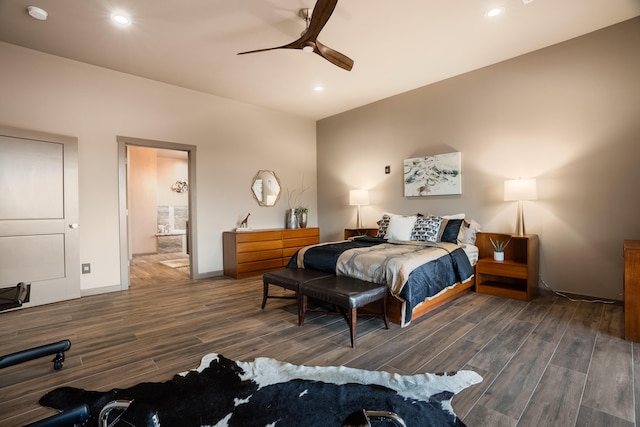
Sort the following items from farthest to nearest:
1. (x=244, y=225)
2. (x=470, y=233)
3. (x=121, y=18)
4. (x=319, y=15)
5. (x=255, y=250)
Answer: (x=244, y=225) < (x=255, y=250) < (x=470, y=233) < (x=121, y=18) < (x=319, y=15)

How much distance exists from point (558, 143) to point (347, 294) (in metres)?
3.21

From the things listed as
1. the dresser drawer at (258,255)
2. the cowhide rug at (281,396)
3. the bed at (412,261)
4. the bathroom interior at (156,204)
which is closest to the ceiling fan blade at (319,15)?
the bed at (412,261)

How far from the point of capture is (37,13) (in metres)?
2.85

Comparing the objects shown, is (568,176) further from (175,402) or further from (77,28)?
(77,28)

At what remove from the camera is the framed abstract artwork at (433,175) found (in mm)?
4480

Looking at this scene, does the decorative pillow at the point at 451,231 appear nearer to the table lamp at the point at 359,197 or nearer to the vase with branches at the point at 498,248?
the vase with branches at the point at 498,248

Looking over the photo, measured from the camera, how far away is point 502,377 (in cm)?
194

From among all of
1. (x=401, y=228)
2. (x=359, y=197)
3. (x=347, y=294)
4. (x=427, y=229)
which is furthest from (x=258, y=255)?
(x=347, y=294)

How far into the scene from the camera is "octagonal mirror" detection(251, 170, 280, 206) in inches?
222

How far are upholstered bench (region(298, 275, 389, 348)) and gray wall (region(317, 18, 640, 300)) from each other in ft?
7.86

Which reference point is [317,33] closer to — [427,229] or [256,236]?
[427,229]

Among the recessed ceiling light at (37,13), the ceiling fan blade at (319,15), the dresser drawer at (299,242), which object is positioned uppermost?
the recessed ceiling light at (37,13)

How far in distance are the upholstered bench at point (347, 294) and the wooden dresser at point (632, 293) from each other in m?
1.89

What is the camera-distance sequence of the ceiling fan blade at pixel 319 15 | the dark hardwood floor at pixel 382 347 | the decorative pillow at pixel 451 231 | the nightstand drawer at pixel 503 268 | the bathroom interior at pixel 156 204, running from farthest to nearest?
the bathroom interior at pixel 156 204 < the decorative pillow at pixel 451 231 < the nightstand drawer at pixel 503 268 < the ceiling fan blade at pixel 319 15 < the dark hardwood floor at pixel 382 347
